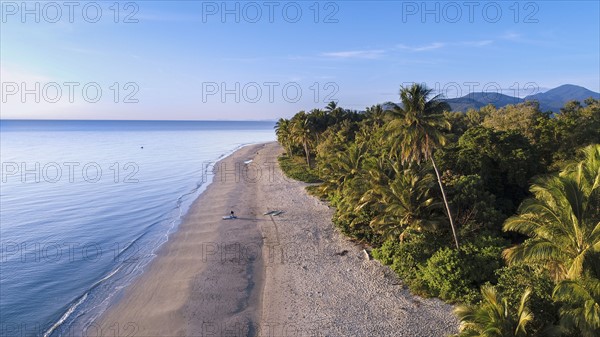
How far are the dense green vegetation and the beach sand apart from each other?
2.11 meters

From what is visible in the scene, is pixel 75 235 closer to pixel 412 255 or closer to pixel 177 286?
pixel 177 286

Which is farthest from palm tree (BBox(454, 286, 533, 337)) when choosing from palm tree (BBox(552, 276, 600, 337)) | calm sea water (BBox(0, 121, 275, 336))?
calm sea water (BBox(0, 121, 275, 336))

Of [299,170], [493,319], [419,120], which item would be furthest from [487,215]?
[299,170]

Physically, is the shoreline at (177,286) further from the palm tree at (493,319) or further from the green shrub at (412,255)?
the palm tree at (493,319)

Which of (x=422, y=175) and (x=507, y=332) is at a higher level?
(x=422, y=175)

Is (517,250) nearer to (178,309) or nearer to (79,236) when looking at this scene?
(178,309)

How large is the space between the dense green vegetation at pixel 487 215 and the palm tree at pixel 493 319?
3 centimetres

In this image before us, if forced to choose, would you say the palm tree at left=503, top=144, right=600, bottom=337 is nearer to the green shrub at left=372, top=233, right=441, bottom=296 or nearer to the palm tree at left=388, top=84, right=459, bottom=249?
the palm tree at left=388, top=84, right=459, bottom=249

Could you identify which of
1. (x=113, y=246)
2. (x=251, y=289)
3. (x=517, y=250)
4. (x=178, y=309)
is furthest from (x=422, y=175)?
(x=113, y=246)

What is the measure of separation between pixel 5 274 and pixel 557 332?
32.0m

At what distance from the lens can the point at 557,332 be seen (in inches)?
472

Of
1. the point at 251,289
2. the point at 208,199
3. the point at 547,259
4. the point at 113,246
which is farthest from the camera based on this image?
the point at 208,199

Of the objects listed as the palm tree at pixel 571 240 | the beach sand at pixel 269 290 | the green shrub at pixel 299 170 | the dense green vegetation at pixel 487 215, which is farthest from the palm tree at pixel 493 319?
the green shrub at pixel 299 170

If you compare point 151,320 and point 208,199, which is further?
point 208,199
